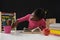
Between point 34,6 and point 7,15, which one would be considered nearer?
point 7,15

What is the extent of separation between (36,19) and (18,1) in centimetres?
62

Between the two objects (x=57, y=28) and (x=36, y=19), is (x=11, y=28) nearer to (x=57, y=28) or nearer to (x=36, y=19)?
(x=36, y=19)

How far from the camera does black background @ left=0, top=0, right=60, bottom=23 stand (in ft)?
6.59

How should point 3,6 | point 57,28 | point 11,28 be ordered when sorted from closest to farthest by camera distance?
point 57,28
point 11,28
point 3,6

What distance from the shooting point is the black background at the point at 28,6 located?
6.59ft

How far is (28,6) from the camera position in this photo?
6.66ft

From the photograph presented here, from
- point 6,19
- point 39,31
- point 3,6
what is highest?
point 3,6

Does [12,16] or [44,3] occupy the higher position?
[44,3]

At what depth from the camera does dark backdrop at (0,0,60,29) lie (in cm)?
201

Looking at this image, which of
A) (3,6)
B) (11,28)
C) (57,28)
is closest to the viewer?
(57,28)

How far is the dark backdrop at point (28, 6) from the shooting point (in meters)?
2.01

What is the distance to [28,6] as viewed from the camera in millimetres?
2029

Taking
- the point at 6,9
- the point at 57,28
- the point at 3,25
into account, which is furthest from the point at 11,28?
the point at 6,9

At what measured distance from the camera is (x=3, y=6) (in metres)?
2.00
